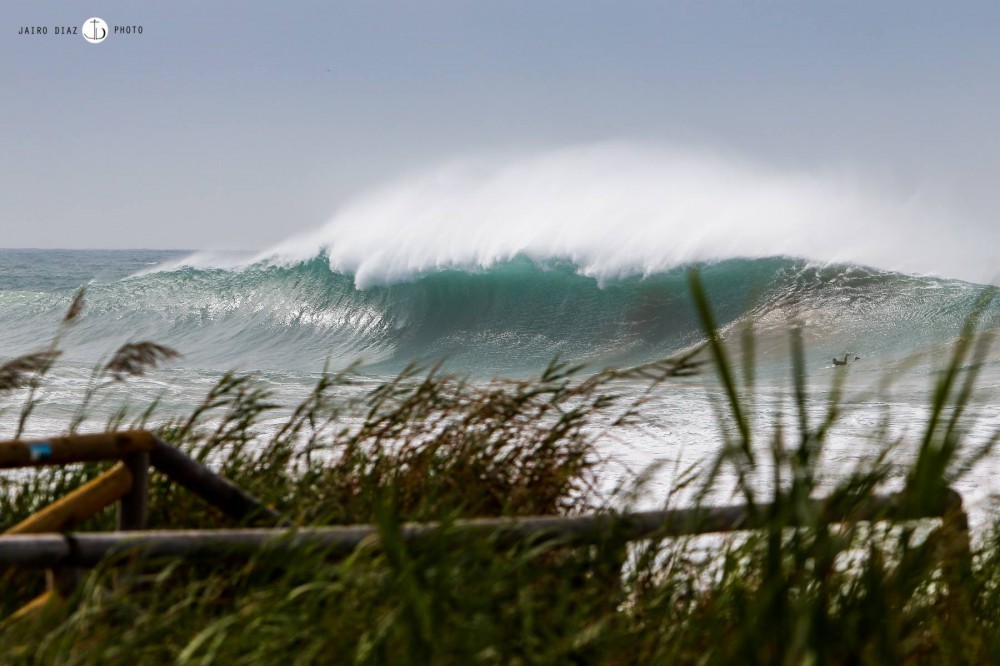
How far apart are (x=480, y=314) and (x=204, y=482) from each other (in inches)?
665

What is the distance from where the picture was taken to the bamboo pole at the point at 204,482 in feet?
9.04

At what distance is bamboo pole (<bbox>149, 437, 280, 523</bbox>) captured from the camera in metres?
2.75

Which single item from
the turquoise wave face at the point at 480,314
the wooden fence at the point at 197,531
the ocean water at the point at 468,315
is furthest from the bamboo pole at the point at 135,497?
the turquoise wave face at the point at 480,314

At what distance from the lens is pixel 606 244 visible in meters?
22.5

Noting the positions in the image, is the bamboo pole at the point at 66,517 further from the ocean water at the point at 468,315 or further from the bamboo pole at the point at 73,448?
the ocean water at the point at 468,315

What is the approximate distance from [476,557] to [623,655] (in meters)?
0.37

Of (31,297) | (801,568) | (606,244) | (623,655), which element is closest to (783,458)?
(801,568)

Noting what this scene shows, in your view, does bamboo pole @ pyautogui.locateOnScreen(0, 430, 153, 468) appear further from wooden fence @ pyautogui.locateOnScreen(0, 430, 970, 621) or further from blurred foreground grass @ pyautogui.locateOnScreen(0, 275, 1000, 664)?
blurred foreground grass @ pyautogui.locateOnScreen(0, 275, 1000, 664)

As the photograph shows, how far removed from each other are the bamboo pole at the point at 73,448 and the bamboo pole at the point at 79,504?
59 millimetres

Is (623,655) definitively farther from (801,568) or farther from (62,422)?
(62,422)

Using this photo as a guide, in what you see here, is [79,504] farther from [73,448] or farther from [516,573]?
[516,573]

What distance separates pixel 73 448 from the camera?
8.64 ft

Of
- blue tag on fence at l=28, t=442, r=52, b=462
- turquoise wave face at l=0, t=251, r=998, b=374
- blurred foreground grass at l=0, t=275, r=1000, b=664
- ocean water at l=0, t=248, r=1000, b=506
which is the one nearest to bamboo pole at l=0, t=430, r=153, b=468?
blue tag on fence at l=28, t=442, r=52, b=462

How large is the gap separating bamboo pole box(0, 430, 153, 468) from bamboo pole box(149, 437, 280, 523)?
0.16ft
